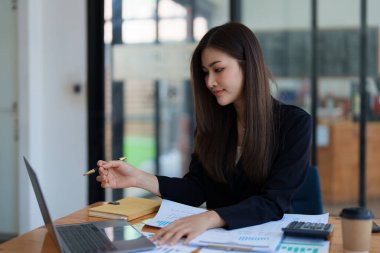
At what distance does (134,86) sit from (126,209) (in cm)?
267

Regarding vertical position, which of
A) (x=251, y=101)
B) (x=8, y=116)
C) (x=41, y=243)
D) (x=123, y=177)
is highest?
(x=251, y=101)

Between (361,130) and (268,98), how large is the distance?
8.40 ft

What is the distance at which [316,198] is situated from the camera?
222 centimetres

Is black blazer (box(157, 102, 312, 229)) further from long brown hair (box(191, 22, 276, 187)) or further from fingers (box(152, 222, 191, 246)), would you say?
fingers (box(152, 222, 191, 246))

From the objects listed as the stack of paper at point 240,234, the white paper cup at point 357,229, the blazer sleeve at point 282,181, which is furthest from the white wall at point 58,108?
the white paper cup at point 357,229

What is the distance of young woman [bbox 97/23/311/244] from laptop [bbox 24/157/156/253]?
27cm

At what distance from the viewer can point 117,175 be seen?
6.19 ft

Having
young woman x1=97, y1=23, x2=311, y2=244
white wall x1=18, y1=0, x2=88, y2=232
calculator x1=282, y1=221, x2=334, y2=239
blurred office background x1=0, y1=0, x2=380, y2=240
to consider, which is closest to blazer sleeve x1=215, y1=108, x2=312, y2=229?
young woman x1=97, y1=23, x2=311, y2=244

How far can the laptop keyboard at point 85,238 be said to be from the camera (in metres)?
1.34

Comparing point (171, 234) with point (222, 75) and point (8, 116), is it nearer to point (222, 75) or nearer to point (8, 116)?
point (222, 75)

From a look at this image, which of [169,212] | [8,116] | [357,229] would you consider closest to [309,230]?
[357,229]

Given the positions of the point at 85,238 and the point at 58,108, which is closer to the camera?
the point at 85,238

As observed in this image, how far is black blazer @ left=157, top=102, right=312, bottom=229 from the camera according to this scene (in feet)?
5.28

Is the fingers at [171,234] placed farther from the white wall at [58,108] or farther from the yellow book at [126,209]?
the white wall at [58,108]
